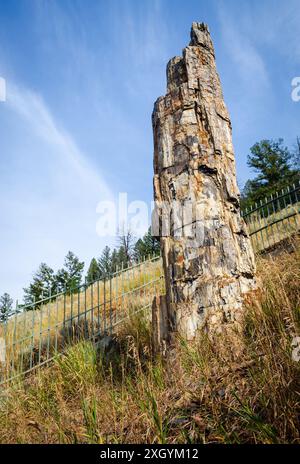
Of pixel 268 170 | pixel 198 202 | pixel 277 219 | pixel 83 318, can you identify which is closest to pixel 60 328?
pixel 83 318

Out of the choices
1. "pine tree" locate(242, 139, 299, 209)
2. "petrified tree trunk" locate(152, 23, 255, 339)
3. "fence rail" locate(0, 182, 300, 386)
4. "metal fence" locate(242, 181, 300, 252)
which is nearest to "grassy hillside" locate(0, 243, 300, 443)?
"petrified tree trunk" locate(152, 23, 255, 339)

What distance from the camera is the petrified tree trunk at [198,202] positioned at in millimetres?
2867

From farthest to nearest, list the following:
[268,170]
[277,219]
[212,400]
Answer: [268,170] < [277,219] < [212,400]

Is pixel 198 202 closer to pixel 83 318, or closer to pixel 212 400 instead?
pixel 212 400

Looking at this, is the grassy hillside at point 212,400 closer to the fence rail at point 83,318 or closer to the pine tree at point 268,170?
the fence rail at point 83,318

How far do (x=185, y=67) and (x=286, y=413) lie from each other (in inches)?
149

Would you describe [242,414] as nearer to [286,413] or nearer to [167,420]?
[286,413]

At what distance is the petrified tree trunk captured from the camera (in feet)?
9.41

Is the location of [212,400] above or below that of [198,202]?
below

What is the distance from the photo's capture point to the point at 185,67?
3.73 m

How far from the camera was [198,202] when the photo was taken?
10.5ft

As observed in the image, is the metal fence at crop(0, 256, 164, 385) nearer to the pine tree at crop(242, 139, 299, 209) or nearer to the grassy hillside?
the grassy hillside

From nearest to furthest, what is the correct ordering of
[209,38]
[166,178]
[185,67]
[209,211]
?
1. [209,211]
2. [166,178]
3. [185,67]
4. [209,38]

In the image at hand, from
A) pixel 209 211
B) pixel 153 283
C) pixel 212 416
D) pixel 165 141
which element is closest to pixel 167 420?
pixel 212 416
